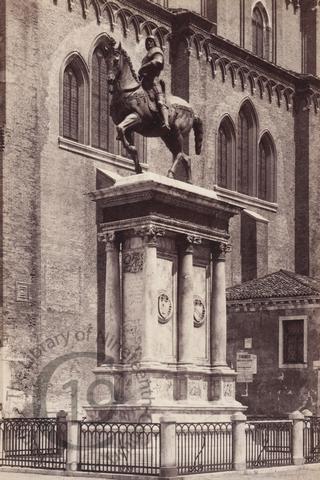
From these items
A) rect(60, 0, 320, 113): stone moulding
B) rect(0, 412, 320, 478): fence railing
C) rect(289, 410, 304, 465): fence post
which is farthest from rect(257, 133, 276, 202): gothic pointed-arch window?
rect(0, 412, 320, 478): fence railing

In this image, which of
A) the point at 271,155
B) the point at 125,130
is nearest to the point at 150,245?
the point at 125,130

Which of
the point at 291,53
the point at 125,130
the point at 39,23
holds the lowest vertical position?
the point at 125,130

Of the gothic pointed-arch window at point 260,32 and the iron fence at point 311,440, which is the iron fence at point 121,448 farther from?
the gothic pointed-arch window at point 260,32

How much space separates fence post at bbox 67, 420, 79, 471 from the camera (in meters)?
14.7

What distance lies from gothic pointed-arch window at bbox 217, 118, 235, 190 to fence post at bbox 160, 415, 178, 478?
59.3ft

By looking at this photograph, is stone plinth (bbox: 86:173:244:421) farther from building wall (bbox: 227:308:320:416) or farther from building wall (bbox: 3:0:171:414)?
building wall (bbox: 227:308:320:416)

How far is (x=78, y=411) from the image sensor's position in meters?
23.3

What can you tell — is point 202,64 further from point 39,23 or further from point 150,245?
point 150,245

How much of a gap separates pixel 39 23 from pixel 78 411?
982cm

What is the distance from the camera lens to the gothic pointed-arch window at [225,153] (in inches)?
1230

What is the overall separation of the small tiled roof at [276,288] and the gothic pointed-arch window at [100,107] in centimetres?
579

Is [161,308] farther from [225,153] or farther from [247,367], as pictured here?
[225,153]

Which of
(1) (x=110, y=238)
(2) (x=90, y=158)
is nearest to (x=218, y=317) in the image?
(1) (x=110, y=238)

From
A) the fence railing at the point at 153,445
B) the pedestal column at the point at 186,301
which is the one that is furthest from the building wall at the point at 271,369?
the pedestal column at the point at 186,301
